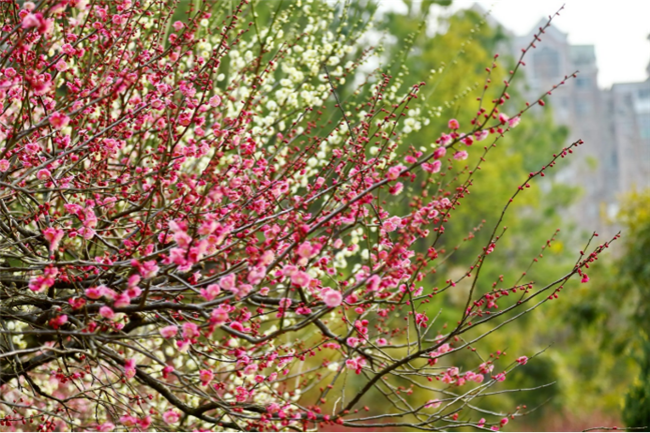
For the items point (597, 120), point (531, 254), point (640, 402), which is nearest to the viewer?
point (640, 402)

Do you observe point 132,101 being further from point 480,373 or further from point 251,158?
point 480,373

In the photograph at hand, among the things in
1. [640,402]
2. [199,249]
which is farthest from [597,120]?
[199,249]

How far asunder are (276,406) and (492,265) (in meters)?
14.8

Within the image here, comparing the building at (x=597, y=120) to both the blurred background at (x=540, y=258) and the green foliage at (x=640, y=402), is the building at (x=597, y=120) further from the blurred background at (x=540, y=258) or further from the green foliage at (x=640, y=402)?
the green foliage at (x=640, y=402)

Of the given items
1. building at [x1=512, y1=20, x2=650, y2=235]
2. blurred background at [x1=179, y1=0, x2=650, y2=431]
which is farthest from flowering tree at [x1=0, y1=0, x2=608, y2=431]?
building at [x1=512, y1=20, x2=650, y2=235]

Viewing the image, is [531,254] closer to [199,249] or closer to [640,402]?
[640,402]

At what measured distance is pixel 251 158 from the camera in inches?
128

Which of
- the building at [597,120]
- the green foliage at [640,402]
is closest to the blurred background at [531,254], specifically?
the green foliage at [640,402]

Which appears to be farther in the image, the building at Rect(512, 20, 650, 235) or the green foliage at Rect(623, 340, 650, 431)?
the building at Rect(512, 20, 650, 235)

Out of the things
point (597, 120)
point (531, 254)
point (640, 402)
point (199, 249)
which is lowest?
point (199, 249)

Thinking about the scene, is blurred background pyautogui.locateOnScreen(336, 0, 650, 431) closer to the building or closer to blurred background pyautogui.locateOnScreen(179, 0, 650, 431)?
blurred background pyautogui.locateOnScreen(179, 0, 650, 431)

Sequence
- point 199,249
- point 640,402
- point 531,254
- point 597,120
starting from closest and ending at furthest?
point 199,249 < point 640,402 < point 531,254 < point 597,120

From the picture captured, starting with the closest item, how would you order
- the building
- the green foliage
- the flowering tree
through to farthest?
the flowering tree → the green foliage → the building

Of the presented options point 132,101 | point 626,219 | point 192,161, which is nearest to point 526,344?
point 626,219
